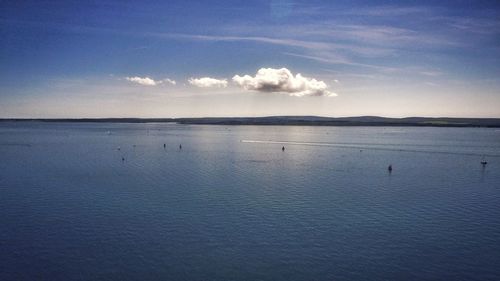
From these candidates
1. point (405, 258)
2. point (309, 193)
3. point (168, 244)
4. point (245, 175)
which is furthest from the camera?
point (245, 175)

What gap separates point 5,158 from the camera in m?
89.6

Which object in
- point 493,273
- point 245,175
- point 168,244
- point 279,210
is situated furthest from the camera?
point 245,175

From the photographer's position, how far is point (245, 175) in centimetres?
6775

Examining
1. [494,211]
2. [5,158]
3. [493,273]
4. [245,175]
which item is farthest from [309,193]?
[5,158]

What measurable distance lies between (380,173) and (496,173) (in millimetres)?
23483

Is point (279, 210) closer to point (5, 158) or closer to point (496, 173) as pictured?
point (496, 173)

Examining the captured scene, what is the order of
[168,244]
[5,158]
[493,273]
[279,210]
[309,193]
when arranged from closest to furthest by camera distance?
[493,273] → [168,244] → [279,210] → [309,193] → [5,158]

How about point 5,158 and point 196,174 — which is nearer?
point 196,174

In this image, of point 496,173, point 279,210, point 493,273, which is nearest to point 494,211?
point 493,273

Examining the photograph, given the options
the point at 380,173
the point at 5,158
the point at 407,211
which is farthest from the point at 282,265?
the point at 5,158

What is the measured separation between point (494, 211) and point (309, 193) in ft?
73.2

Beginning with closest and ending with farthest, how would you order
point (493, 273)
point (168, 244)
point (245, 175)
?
1. point (493, 273)
2. point (168, 244)
3. point (245, 175)

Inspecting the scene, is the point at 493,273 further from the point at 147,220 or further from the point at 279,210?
the point at 147,220

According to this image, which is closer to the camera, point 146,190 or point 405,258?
point 405,258
